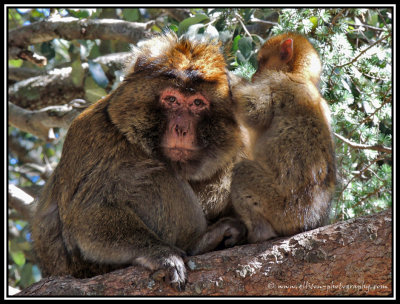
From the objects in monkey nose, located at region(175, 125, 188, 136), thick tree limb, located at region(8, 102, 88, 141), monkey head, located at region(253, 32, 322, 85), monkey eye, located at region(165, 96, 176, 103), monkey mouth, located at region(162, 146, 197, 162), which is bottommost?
thick tree limb, located at region(8, 102, 88, 141)

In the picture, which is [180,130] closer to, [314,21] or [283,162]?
[283,162]

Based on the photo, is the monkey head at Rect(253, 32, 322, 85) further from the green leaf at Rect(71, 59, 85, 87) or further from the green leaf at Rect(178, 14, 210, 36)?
the green leaf at Rect(71, 59, 85, 87)

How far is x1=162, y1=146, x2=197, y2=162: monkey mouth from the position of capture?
4227 millimetres

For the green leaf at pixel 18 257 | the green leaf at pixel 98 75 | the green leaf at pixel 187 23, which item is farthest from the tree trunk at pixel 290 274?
the green leaf at pixel 18 257

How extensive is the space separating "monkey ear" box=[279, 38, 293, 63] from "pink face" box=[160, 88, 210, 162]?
34.2 inches

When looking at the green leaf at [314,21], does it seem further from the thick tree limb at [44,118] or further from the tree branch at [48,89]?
the tree branch at [48,89]

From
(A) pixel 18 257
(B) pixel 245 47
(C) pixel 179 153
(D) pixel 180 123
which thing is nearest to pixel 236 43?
(B) pixel 245 47

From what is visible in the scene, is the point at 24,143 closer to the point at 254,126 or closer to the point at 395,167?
the point at 254,126

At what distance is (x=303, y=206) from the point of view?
406cm

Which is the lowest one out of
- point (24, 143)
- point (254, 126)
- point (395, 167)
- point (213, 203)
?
point (24, 143)

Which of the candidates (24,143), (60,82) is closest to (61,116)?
(60,82)

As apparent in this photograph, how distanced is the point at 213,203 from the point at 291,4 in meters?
2.04

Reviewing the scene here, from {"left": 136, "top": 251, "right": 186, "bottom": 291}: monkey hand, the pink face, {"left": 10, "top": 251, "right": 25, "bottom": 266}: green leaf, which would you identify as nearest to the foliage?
the pink face

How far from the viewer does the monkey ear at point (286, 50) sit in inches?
180
